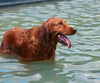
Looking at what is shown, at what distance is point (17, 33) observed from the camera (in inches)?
257

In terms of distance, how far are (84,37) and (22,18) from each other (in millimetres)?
4529

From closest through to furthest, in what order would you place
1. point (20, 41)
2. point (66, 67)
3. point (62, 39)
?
point (66, 67)
point (62, 39)
point (20, 41)

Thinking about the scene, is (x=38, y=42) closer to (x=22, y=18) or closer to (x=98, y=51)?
(x=98, y=51)

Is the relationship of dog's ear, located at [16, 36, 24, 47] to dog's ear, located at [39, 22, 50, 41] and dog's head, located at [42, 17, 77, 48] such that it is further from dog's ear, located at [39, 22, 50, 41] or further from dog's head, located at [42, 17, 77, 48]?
dog's head, located at [42, 17, 77, 48]

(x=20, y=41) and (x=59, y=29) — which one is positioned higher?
(x=59, y=29)

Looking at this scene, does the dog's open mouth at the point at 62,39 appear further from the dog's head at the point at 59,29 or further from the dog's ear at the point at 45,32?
the dog's ear at the point at 45,32

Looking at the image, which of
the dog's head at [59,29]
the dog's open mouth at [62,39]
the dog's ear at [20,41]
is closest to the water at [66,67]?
the dog's ear at [20,41]

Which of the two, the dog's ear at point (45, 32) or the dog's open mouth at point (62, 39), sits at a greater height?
the dog's ear at point (45, 32)

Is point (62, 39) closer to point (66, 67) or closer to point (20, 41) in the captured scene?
point (66, 67)

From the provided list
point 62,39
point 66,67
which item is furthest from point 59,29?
point 66,67

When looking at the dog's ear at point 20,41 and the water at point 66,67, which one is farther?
the dog's ear at point 20,41

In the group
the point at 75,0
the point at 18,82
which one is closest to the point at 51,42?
the point at 18,82

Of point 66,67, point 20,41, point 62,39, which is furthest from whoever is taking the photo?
point 20,41

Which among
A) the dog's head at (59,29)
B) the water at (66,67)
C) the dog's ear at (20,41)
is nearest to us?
the water at (66,67)
